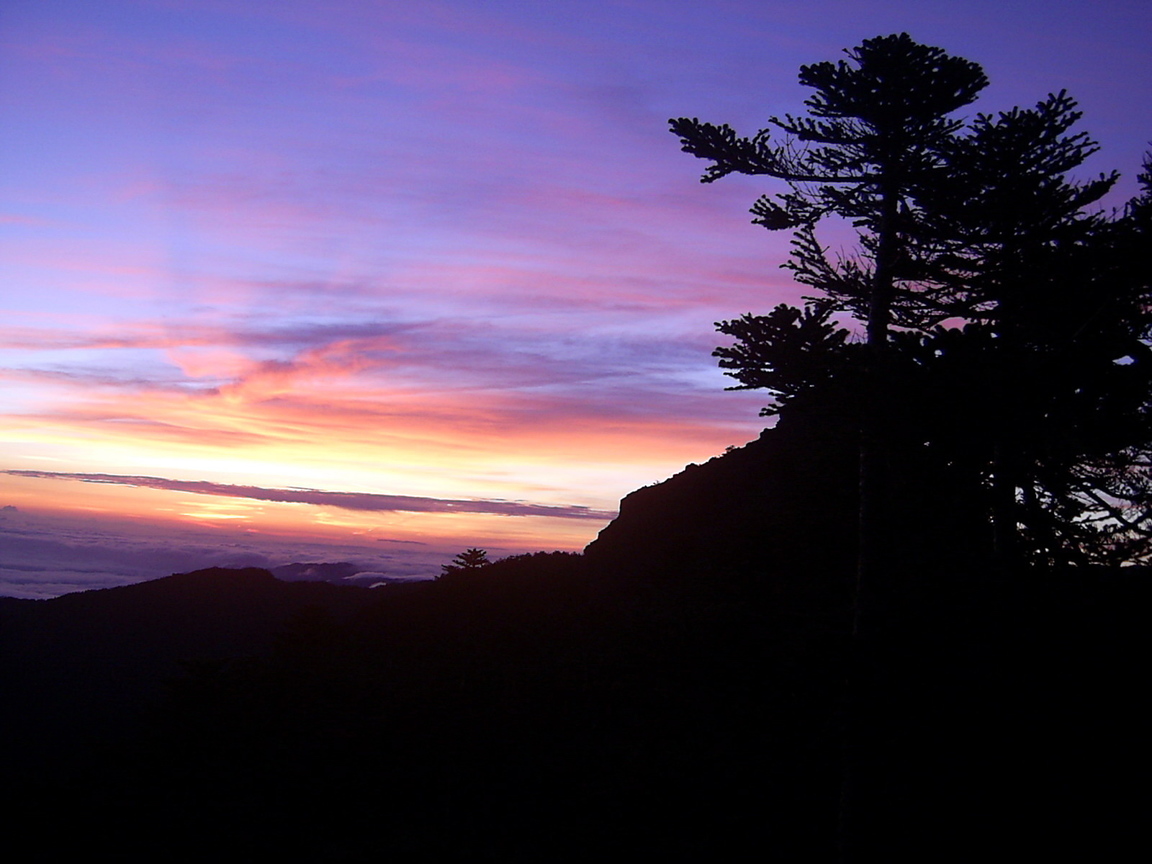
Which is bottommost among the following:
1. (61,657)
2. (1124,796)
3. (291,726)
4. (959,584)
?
(61,657)

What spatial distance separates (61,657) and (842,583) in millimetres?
47776

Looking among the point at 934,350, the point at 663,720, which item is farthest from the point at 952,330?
the point at 663,720

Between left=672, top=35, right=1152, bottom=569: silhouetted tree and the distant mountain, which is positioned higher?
left=672, top=35, right=1152, bottom=569: silhouetted tree

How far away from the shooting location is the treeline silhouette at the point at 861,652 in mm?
12414

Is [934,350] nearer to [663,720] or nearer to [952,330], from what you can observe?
[952,330]

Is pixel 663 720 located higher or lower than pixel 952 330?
lower

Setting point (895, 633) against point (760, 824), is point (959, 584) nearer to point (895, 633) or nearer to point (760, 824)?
point (895, 633)

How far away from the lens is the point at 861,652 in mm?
12633

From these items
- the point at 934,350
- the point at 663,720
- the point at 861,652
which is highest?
the point at 934,350

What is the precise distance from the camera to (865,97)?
15.0 metres

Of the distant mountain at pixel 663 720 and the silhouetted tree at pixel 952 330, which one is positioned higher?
the silhouetted tree at pixel 952 330

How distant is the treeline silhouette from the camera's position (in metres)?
12.4

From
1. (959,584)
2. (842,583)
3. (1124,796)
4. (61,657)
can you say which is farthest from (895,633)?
(61,657)

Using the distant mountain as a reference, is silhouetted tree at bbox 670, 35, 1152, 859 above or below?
above
